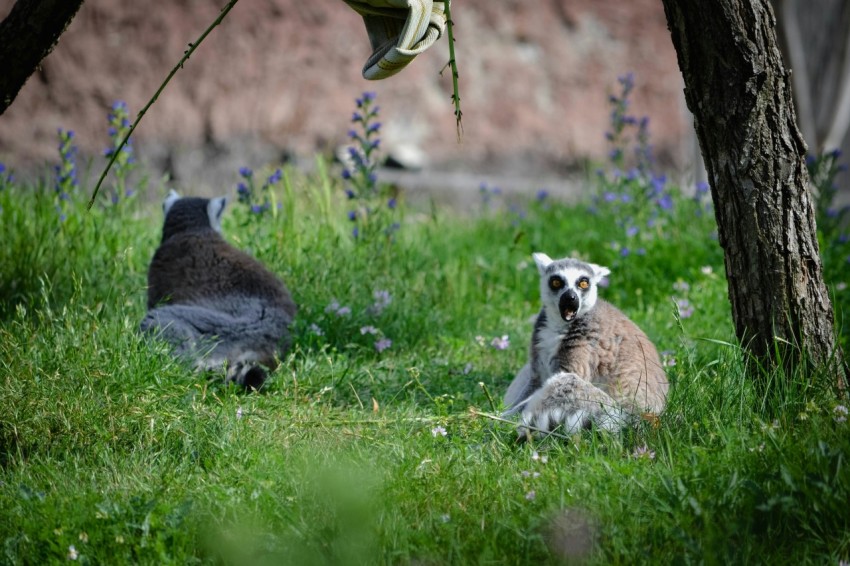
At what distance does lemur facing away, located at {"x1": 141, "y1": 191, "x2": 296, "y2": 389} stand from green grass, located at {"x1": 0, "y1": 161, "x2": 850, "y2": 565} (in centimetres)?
14

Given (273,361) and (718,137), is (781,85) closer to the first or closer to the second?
(718,137)

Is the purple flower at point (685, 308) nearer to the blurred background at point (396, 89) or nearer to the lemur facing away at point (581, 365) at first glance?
the lemur facing away at point (581, 365)

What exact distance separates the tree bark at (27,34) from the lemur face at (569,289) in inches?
87.6

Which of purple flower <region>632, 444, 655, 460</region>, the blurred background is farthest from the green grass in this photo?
the blurred background

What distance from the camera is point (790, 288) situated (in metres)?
3.45

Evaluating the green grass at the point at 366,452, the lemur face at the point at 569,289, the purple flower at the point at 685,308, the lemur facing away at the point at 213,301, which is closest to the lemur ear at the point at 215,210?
the lemur facing away at the point at 213,301

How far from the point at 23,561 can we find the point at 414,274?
336cm

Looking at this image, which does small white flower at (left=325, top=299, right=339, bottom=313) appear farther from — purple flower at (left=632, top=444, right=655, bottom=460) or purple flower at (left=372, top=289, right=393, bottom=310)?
purple flower at (left=632, top=444, right=655, bottom=460)

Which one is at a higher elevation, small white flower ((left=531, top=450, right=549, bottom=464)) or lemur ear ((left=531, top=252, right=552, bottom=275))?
lemur ear ((left=531, top=252, right=552, bottom=275))

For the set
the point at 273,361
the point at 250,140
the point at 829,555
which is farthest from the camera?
the point at 250,140

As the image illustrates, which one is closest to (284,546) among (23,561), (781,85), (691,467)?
(23,561)

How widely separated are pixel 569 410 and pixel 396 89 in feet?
20.4

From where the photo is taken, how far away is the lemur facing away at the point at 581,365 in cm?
349

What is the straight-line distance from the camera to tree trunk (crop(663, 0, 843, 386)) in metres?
3.38
